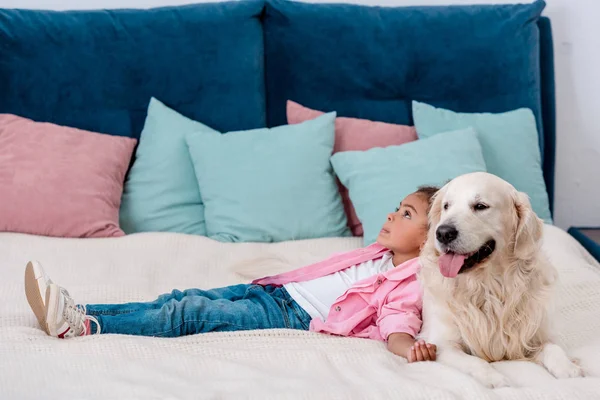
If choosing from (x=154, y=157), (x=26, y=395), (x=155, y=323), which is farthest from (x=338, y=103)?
(x=26, y=395)

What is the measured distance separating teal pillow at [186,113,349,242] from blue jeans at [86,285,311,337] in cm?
64

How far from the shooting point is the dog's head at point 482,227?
161 cm

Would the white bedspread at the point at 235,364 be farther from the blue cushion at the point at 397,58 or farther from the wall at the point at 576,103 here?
the wall at the point at 576,103

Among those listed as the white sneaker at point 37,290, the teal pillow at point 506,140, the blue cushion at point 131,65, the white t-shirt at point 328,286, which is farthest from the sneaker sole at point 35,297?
the teal pillow at point 506,140

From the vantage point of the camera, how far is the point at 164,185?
2.79m

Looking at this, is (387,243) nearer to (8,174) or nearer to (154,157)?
(154,157)

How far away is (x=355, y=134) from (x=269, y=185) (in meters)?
0.40

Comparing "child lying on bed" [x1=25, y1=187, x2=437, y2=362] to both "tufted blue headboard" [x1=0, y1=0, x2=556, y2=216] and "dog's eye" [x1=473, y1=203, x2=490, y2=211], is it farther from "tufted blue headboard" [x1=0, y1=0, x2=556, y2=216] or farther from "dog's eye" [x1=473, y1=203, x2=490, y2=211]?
"tufted blue headboard" [x1=0, y1=0, x2=556, y2=216]

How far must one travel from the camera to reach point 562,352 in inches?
64.4

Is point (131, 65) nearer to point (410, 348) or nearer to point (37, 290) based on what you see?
point (37, 290)

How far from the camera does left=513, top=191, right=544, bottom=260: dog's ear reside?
1646 mm

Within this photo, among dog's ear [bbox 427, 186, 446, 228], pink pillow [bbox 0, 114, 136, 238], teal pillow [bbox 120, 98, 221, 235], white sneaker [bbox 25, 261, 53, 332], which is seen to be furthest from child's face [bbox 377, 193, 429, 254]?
pink pillow [bbox 0, 114, 136, 238]

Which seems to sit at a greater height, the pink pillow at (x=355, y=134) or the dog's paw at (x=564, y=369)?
the pink pillow at (x=355, y=134)

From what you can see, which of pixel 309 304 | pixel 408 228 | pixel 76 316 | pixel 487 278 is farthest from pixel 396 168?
pixel 76 316
